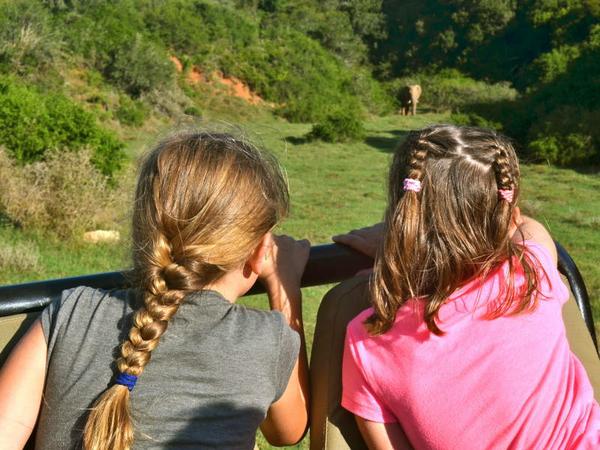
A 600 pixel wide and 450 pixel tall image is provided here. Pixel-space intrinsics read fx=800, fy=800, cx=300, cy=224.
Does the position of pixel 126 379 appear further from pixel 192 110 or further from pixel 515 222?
pixel 192 110

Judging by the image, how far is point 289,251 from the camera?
1.33m

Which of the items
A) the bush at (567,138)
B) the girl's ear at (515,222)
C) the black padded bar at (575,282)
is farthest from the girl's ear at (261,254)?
the bush at (567,138)

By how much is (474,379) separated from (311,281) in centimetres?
32

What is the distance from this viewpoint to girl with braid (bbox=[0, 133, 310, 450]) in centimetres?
111

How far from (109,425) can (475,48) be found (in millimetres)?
30576

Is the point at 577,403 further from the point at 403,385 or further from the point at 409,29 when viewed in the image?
A: the point at 409,29

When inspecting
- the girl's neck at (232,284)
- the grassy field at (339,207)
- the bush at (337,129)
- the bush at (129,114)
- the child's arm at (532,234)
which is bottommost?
the bush at (129,114)

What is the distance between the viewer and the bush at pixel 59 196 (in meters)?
5.96

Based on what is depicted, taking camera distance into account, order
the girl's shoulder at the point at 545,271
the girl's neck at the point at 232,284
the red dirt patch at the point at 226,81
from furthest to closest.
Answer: the red dirt patch at the point at 226,81, the girl's shoulder at the point at 545,271, the girl's neck at the point at 232,284

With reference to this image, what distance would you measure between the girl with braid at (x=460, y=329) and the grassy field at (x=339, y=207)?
30cm

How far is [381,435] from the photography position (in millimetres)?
1249

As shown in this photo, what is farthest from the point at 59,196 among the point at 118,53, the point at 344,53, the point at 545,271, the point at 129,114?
the point at 344,53

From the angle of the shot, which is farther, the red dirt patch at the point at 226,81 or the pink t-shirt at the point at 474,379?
the red dirt patch at the point at 226,81

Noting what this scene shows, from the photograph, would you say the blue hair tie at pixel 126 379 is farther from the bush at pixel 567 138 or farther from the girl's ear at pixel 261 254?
the bush at pixel 567 138
